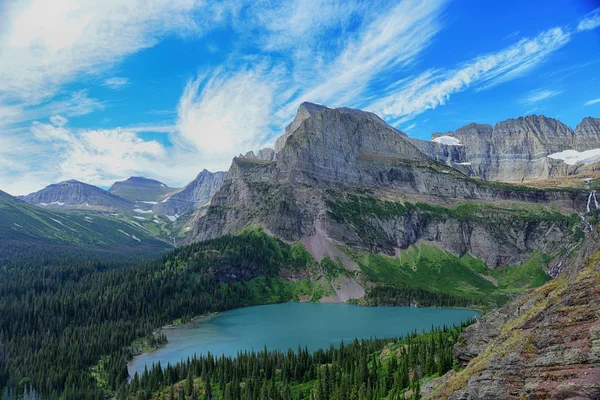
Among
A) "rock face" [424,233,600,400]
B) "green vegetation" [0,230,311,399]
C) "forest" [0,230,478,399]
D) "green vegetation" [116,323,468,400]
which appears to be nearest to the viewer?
"rock face" [424,233,600,400]

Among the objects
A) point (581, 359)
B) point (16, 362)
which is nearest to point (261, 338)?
point (16, 362)

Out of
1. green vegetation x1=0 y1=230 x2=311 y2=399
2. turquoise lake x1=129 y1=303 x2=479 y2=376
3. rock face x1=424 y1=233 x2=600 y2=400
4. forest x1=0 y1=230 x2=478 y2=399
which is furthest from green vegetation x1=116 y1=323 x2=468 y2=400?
rock face x1=424 y1=233 x2=600 y2=400

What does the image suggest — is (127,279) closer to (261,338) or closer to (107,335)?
(107,335)

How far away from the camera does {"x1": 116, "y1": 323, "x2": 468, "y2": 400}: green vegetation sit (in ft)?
201

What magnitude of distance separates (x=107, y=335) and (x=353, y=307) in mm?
101414

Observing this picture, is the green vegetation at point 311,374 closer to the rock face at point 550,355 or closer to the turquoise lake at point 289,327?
the turquoise lake at point 289,327

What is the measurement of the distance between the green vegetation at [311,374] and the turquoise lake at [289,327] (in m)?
18.4

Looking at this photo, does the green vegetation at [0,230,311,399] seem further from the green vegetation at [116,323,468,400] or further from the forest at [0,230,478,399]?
the green vegetation at [116,323,468,400]

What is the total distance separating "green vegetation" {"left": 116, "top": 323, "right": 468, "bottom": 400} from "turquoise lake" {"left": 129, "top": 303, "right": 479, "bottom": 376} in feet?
60.2

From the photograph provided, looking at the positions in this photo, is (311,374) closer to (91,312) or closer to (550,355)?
(550,355)

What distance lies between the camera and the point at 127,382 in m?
90.5

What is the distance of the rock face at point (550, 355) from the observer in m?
26.2

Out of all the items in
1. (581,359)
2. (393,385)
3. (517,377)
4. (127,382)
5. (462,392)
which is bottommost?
(127,382)

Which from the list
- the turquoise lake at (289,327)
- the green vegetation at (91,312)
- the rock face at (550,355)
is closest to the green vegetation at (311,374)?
the green vegetation at (91,312)
